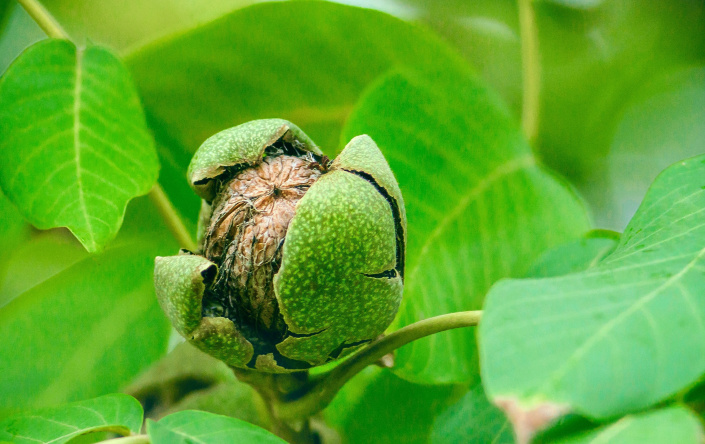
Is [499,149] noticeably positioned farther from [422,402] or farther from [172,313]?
[172,313]

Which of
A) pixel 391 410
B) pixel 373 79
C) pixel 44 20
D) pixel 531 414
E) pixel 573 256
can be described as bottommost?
pixel 391 410

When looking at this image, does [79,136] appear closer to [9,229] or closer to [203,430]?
[9,229]

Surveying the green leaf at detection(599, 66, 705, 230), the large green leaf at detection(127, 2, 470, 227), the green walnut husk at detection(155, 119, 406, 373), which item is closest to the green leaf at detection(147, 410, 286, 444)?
the green walnut husk at detection(155, 119, 406, 373)

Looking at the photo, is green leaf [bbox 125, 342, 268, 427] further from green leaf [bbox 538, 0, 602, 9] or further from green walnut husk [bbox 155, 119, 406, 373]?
green leaf [bbox 538, 0, 602, 9]

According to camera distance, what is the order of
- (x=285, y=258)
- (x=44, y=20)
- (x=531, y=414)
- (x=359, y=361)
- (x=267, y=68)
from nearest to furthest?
1. (x=531, y=414)
2. (x=285, y=258)
3. (x=359, y=361)
4. (x=44, y=20)
5. (x=267, y=68)

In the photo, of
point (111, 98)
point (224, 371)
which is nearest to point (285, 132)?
point (111, 98)

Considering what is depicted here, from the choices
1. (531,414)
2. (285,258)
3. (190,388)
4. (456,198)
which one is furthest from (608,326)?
(190,388)

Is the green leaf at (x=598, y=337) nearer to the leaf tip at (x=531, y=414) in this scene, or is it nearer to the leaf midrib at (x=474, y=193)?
the leaf tip at (x=531, y=414)
